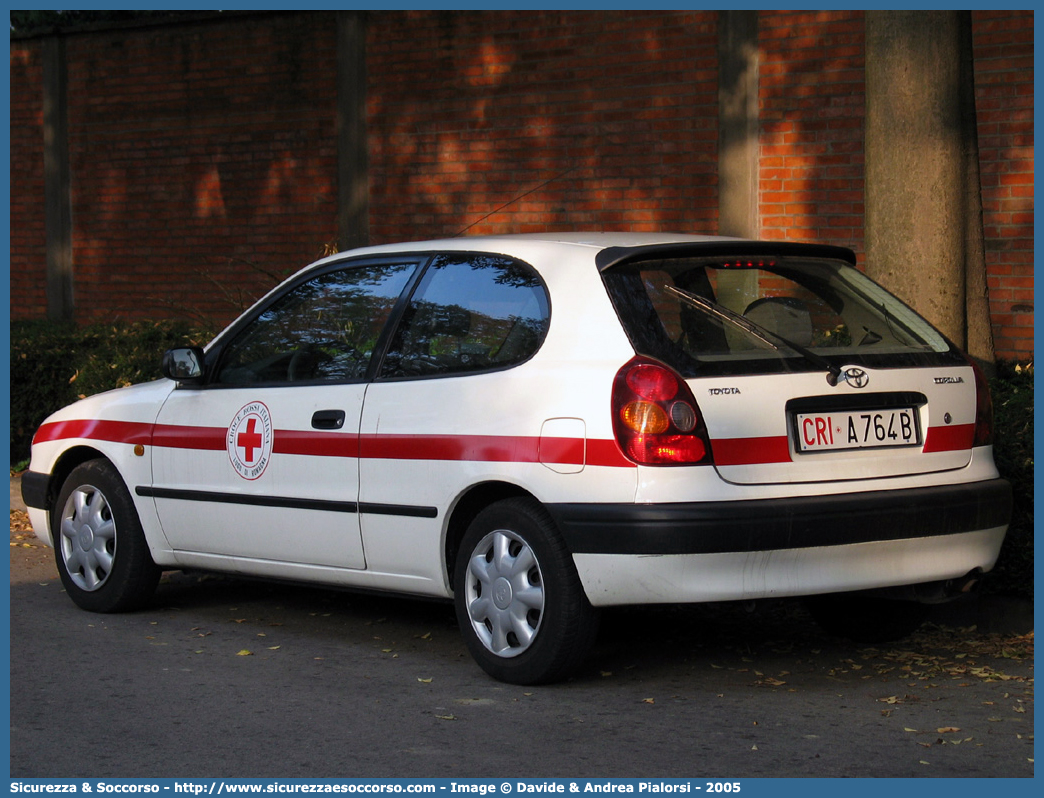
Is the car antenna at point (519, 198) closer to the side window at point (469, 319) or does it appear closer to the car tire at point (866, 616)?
the side window at point (469, 319)

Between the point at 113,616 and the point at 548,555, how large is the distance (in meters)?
2.71

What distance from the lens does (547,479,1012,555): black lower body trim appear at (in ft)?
15.7

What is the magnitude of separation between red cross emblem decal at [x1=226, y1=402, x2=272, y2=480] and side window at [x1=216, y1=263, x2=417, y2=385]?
0.18m

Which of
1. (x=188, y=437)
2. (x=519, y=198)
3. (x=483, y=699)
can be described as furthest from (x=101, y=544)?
(x=519, y=198)

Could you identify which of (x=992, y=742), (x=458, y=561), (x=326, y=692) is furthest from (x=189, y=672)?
(x=992, y=742)

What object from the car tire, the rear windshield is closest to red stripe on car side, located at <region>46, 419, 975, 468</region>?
the rear windshield

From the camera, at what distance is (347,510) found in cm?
576

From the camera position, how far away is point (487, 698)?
5137 mm

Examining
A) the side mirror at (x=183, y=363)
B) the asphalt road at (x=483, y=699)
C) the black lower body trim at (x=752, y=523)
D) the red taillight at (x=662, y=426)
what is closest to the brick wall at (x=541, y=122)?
the asphalt road at (x=483, y=699)

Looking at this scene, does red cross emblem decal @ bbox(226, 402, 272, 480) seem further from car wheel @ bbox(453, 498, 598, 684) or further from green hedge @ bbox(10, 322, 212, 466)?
green hedge @ bbox(10, 322, 212, 466)

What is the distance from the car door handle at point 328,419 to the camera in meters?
5.81

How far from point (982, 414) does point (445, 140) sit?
7668 millimetres

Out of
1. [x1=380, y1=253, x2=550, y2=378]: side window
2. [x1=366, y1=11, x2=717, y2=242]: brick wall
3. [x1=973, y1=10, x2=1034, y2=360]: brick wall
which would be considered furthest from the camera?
[x1=366, y1=11, x2=717, y2=242]: brick wall
